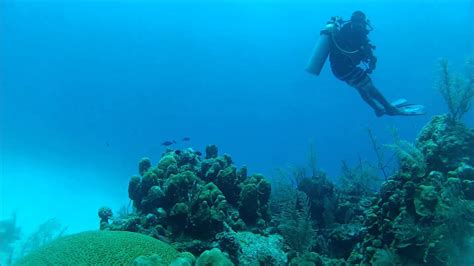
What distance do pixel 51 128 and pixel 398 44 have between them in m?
68.5

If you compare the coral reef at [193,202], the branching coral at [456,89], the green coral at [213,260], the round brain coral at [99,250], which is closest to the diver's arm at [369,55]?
the branching coral at [456,89]

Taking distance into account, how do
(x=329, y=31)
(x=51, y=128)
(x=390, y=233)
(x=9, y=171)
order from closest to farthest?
(x=390, y=233) < (x=329, y=31) < (x=9, y=171) < (x=51, y=128)

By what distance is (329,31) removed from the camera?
1025cm

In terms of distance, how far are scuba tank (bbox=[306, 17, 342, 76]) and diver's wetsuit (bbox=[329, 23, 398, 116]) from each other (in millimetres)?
146

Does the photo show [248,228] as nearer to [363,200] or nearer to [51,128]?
[363,200]

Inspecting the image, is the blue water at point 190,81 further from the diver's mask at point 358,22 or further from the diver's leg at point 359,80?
the diver's mask at point 358,22

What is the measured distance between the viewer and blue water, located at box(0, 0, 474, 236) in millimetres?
61469

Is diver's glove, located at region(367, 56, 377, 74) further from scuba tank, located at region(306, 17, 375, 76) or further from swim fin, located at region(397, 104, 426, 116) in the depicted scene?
swim fin, located at region(397, 104, 426, 116)

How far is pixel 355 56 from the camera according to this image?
9992 mm

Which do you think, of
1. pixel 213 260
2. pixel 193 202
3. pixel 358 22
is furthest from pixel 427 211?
pixel 358 22

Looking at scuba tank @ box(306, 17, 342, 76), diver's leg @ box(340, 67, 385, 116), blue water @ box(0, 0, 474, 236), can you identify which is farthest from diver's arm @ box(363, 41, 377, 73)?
blue water @ box(0, 0, 474, 236)

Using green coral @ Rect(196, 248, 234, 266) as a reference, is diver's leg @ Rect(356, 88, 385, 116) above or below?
above

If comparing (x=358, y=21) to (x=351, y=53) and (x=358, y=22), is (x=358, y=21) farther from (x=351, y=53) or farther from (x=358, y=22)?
(x=351, y=53)

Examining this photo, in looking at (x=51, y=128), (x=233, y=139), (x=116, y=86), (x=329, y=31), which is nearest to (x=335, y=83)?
(x=233, y=139)
